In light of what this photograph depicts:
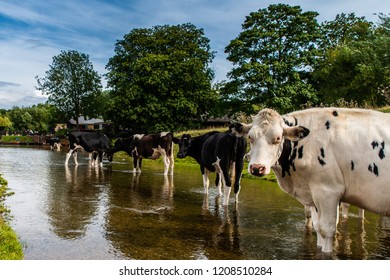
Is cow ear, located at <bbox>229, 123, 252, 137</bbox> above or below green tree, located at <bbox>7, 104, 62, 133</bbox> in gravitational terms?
below

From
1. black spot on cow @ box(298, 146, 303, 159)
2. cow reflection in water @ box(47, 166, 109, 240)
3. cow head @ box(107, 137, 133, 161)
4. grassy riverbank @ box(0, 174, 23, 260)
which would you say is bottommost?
cow reflection in water @ box(47, 166, 109, 240)

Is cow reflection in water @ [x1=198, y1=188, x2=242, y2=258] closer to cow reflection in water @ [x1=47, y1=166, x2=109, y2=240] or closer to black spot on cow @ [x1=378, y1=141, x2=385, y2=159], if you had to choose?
cow reflection in water @ [x1=47, y1=166, x2=109, y2=240]

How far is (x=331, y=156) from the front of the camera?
523 cm

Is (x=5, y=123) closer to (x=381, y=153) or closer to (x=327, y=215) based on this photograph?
(x=327, y=215)

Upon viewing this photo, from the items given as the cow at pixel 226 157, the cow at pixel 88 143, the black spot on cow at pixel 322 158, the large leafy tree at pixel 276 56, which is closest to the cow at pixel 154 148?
the cow at pixel 88 143

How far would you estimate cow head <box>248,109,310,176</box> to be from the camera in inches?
200

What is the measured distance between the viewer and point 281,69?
33.7 meters

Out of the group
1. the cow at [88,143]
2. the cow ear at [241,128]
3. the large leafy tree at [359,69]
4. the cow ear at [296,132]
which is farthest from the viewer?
the large leafy tree at [359,69]

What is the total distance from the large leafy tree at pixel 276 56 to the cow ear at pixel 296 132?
1119 inches

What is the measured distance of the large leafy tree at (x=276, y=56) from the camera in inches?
1335

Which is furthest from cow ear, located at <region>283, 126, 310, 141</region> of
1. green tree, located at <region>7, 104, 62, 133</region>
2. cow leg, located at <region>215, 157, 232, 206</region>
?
green tree, located at <region>7, 104, 62, 133</region>

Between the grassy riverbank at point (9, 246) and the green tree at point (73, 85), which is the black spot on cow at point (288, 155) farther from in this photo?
the green tree at point (73, 85)

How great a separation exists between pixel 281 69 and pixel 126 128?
17.3m

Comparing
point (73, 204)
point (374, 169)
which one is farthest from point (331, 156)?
point (73, 204)
